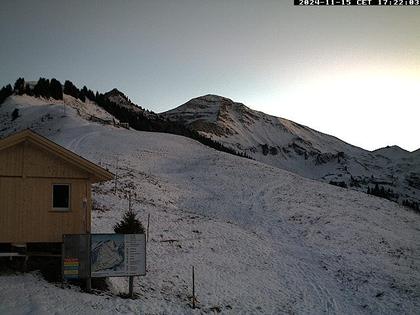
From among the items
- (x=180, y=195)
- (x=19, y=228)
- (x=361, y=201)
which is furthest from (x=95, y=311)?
(x=361, y=201)

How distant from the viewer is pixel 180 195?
152 feet

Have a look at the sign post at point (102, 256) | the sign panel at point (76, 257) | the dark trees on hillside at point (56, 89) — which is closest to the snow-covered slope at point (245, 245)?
the sign panel at point (76, 257)

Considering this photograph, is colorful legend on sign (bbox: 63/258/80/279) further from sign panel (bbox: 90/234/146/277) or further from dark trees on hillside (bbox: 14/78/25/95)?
dark trees on hillside (bbox: 14/78/25/95)

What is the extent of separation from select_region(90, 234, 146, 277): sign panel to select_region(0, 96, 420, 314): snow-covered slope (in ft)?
3.71

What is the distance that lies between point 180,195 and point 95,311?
32.0 m

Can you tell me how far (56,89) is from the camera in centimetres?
11781

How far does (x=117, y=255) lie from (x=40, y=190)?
468cm

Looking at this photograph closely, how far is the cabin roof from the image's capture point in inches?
690

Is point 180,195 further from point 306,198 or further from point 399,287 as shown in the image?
point 399,287

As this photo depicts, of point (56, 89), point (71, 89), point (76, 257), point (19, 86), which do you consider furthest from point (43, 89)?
A: point (76, 257)

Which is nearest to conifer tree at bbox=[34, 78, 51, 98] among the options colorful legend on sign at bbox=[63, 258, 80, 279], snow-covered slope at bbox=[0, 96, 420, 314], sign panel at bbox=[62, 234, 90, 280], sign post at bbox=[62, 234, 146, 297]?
snow-covered slope at bbox=[0, 96, 420, 314]

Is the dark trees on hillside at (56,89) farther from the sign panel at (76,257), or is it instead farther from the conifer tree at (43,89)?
the sign panel at (76,257)

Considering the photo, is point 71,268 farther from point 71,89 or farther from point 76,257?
point 71,89

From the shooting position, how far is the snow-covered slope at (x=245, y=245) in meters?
18.4
